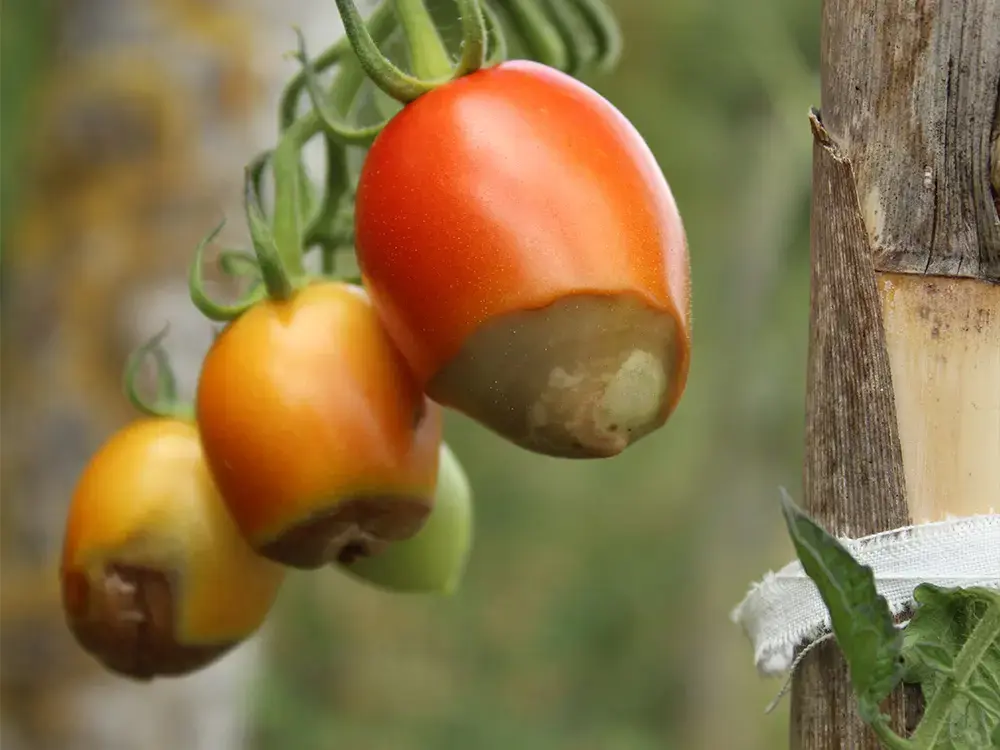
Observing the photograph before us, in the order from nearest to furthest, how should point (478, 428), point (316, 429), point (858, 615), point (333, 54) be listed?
point (858, 615) < point (316, 429) < point (333, 54) < point (478, 428)

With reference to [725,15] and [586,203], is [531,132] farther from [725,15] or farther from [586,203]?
[725,15]

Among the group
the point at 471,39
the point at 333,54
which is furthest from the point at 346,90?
the point at 471,39

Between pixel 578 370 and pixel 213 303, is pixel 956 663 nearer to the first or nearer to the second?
pixel 578 370

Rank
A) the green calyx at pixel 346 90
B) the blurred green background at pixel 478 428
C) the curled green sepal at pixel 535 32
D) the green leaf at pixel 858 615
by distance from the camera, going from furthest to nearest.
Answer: the blurred green background at pixel 478 428, the curled green sepal at pixel 535 32, the green calyx at pixel 346 90, the green leaf at pixel 858 615

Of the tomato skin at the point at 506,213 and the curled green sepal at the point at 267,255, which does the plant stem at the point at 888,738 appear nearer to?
the tomato skin at the point at 506,213

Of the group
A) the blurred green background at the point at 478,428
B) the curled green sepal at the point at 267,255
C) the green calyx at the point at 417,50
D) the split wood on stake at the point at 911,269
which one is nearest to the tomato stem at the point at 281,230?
the curled green sepal at the point at 267,255

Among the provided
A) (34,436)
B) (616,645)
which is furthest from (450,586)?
(616,645)

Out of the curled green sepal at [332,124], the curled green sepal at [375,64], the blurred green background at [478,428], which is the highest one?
the curled green sepal at [375,64]

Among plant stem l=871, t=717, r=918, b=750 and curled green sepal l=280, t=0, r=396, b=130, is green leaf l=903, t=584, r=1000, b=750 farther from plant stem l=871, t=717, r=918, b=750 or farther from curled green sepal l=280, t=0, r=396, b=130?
curled green sepal l=280, t=0, r=396, b=130
